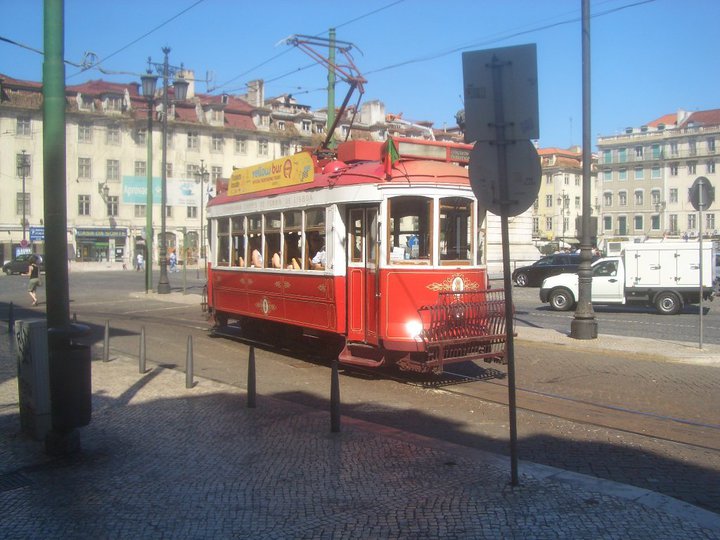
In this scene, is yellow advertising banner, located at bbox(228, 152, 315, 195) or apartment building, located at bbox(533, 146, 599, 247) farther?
apartment building, located at bbox(533, 146, 599, 247)

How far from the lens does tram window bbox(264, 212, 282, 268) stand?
510 inches

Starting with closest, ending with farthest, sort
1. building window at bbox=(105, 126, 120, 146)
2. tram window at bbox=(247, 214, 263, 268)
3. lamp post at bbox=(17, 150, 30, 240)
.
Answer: tram window at bbox=(247, 214, 263, 268) < lamp post at bbox=(17, 150, 30, 240) < building window at bbox=(105, 126, 120, 146)

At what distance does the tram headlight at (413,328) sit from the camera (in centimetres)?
1010

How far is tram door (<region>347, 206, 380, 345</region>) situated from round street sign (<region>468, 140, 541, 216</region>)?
491 cm

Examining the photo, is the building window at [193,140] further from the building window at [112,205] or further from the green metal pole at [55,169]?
the green metal pole at [55,169]

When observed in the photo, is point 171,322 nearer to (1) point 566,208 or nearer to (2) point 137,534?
(2) point 137,534

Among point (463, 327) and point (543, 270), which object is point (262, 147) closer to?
point (543, 270)

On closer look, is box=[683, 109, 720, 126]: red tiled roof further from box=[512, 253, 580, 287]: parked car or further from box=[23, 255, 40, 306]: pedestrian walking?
box=[23, 255, 40, 306]: pedestrian walking

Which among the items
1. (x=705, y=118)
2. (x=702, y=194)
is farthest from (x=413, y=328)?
(x=705, y=118)

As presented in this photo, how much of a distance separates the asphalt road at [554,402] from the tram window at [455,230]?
189 centimetres

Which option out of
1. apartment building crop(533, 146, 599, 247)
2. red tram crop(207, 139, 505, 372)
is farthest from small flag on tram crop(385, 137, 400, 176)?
apartment building crop(533, 146, 599, 247)

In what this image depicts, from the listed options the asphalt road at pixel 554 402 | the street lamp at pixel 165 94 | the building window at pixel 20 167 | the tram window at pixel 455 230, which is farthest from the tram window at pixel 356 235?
the building window at pixel 20 167

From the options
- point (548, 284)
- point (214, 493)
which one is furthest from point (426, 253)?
point (548, 284)

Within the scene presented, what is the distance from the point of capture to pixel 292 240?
12.6m
